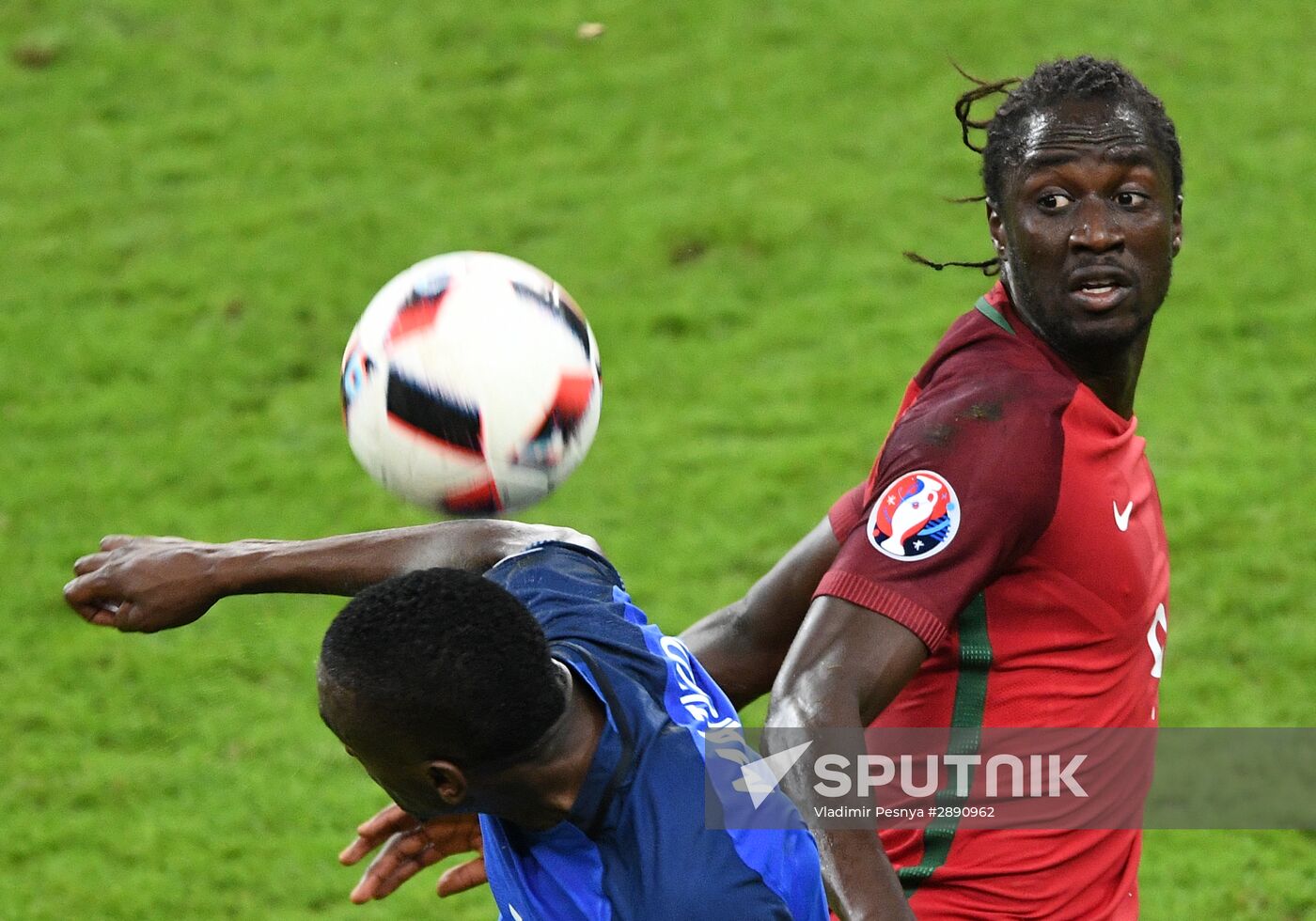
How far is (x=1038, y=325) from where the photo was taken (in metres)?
3.44

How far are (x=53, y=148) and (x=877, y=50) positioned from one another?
15.6 ft

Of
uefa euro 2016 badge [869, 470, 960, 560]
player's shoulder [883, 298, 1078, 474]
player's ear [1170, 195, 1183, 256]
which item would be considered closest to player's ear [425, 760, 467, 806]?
uefa euro 2016 badge [869, 470, 960, 560]

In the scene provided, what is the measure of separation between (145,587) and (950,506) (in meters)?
1.44

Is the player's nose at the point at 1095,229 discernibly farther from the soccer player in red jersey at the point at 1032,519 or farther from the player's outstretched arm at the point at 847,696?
the player's outstretched arm at the point at 847,696

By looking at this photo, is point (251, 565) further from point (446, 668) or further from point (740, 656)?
point (740, 656)

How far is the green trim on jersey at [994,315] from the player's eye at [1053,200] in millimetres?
210

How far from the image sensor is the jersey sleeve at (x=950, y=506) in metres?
3.09

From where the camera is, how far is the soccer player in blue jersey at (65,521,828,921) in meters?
2.72

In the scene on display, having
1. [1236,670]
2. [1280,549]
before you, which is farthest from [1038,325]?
[1280,549]

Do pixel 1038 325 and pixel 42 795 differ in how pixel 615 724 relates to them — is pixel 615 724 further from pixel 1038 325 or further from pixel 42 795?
pixel 42 795

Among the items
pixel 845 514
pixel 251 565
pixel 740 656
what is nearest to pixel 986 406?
pixel 845 514

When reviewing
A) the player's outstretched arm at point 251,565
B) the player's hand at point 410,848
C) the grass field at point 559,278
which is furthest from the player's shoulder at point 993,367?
the grass field at point 559,278

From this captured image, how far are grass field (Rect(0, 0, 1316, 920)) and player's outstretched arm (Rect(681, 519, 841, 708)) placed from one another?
2015 millimetres

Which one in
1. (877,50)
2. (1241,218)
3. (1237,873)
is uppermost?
(877,50)
